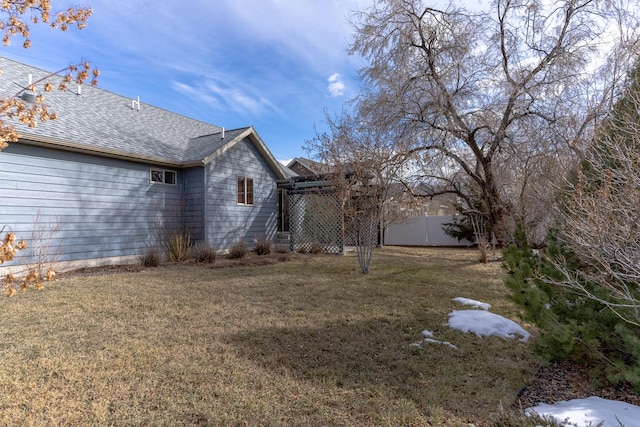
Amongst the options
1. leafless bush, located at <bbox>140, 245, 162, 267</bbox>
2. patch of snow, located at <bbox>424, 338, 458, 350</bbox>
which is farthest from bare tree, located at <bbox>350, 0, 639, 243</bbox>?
leafless bush, located at <bbox>140, 245, 162, 267</bbox>

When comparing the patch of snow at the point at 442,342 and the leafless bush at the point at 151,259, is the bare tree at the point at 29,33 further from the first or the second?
the leafless bush at the point at 151,259

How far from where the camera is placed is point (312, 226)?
12.5m

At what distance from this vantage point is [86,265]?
8.44 metres

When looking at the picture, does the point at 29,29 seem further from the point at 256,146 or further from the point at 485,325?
the point at 256,146

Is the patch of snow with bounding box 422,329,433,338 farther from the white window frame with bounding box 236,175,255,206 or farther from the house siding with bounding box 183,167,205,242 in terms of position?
the white window frame with bounding box 236,175,255,206

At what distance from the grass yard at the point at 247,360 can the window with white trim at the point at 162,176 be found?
467cm

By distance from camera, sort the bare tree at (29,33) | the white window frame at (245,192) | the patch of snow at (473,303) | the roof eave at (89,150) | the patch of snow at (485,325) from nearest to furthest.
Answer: the bare tree at (29,33) → the patch of snow at (485,325) → the patch of snow at (473,303) → the roof eave at (89,150) → the white window frame at (245,192)

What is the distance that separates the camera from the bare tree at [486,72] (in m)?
9.64

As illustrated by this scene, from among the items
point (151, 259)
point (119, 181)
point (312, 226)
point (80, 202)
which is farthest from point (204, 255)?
point (312, 226)

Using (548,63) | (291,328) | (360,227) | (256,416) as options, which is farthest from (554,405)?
(548,63)

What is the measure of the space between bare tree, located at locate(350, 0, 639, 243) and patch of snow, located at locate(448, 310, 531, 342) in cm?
608

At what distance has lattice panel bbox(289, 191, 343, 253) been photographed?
38.9ft

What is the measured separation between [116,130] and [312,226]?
6.88 m

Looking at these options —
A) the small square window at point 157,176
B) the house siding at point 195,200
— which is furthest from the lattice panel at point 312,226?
the small square window at point 157,176
